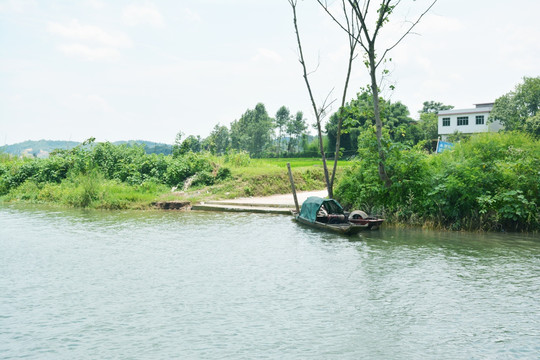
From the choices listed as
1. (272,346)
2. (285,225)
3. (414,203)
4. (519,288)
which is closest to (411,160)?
(414,203)

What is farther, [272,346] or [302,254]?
[302,254]

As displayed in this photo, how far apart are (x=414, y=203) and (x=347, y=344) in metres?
12.4

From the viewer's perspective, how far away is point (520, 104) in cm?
5788

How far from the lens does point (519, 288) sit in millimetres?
10445

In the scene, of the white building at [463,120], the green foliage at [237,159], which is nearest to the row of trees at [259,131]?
the white building at [463,120]

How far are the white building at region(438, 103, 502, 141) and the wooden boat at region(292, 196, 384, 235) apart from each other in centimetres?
4942

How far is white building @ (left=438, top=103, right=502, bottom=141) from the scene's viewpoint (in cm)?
6322

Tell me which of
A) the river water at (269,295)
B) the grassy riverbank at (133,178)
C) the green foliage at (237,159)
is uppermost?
the green foliage at (237,159)

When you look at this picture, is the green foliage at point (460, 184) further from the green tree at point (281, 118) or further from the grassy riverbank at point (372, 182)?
the green tree at point (281, 118)

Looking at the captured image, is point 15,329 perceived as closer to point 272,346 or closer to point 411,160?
point 272,346

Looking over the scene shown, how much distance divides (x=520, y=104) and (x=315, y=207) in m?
49.4

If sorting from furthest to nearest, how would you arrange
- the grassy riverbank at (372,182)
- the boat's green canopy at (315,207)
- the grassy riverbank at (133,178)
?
the grassy riverbank at (133,178), the boat's green canopy at (315,207), the grassy riverbank at (372,182)

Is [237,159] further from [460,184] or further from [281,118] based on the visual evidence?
[281,118]

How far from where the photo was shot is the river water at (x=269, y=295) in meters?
7.43
